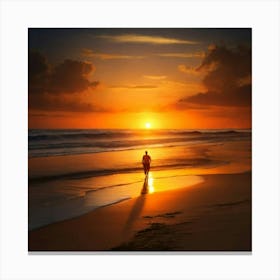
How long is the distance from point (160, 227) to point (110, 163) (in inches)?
26.9

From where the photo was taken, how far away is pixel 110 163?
176 inches

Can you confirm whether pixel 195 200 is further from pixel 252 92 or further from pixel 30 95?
pixel 30 95

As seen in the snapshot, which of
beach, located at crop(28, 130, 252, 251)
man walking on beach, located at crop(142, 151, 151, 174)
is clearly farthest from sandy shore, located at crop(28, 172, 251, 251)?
man walking on beach, located at crop(142, 151, 151, 174)

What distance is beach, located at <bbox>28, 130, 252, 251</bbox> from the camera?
432 centimetres

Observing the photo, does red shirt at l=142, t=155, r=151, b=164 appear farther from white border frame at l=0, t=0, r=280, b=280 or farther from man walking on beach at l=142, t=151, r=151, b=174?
white border frame at l=0, t=0, r=280, b=280
